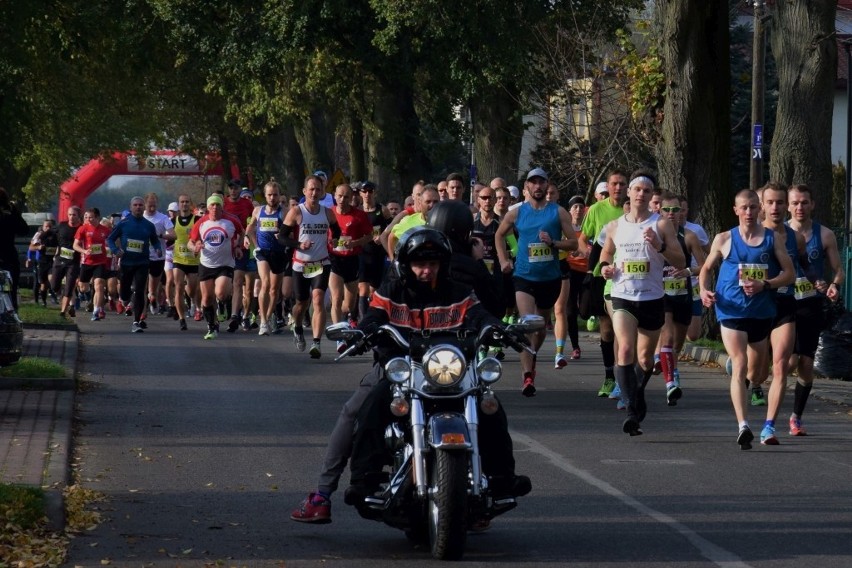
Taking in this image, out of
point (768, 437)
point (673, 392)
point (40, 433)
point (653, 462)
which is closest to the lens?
point (653, 462)

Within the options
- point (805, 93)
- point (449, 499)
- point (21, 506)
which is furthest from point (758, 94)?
point (449, 499)

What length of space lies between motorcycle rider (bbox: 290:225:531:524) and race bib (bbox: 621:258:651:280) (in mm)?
4590

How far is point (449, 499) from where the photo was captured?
7336 millimetres

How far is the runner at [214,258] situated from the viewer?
2306 centimetres

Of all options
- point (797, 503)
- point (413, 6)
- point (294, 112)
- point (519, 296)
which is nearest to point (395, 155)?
point (294, 112)

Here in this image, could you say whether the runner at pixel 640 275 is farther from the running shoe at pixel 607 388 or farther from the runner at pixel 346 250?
the runner at pixel 346 250

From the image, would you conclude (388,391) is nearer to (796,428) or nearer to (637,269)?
(637,269)

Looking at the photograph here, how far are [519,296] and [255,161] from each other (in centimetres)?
4297

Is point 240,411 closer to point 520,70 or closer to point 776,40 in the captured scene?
point 776,40

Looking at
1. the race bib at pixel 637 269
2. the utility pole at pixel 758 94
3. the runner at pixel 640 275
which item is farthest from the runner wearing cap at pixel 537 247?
the utility pole at pixel 758 94

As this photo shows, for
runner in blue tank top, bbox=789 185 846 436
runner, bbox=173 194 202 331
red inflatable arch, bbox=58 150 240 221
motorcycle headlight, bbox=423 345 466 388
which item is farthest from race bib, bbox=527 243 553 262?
red inflatable arch, bbox=58 150 240 221

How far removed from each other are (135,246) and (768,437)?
1395cm

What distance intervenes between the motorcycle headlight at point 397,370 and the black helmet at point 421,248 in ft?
1.54

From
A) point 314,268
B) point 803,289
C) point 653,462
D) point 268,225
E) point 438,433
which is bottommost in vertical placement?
point 653,462
